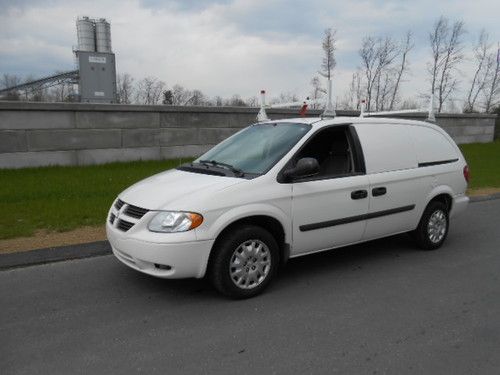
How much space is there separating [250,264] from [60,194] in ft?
16.6

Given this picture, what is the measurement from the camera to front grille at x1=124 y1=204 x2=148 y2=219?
4.16 metres

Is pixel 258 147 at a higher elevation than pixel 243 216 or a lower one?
higher

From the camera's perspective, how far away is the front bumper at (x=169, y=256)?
3.96m

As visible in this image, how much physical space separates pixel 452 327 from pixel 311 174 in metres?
1.83

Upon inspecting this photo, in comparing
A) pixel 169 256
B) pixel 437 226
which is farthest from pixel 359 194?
pixel 169 256

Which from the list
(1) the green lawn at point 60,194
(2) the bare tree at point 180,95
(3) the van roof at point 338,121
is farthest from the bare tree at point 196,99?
(3) the van roof at point 338,121

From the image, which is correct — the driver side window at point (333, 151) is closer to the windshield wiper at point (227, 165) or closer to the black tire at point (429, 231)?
the windshield wiper at point (227, 165)

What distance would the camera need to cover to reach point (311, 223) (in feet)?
15.3

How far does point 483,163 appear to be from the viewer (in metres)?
15.7

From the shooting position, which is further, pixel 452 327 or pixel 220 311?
pixel 220 311

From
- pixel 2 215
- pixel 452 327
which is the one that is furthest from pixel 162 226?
pixel 2 215

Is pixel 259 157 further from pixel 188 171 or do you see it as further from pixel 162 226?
pixel 162 226

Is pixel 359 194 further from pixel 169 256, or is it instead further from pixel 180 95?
pixel 180 95

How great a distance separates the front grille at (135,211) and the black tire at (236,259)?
2.32ft
